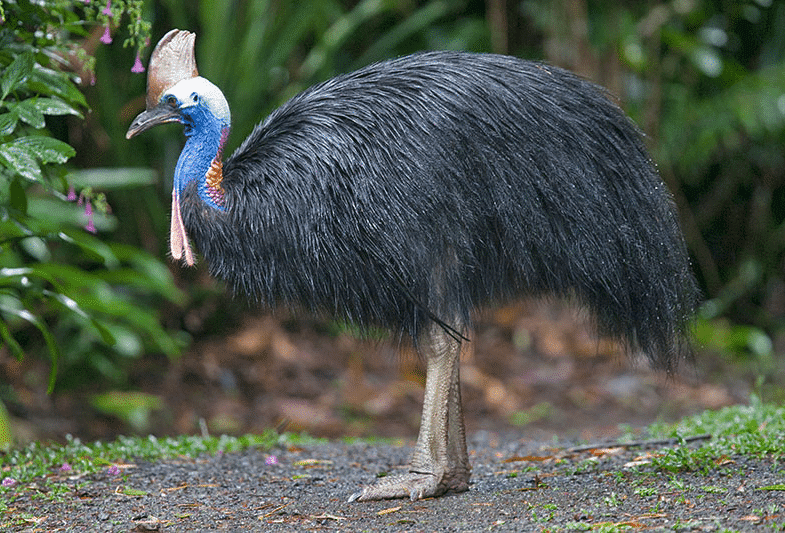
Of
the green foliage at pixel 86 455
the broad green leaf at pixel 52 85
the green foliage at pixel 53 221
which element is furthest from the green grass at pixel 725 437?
the broad green leaf at pixel 52 85

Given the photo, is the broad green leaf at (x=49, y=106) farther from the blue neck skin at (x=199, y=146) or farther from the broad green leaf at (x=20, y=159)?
the blue neck skin at (x=199, y=146)

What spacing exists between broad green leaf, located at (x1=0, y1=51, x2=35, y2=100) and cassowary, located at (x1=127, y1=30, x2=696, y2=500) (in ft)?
1.45

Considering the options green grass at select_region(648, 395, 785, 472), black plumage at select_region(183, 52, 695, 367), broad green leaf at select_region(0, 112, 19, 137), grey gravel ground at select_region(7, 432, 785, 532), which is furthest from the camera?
green grass at select_region(648, 395, 785, 472)

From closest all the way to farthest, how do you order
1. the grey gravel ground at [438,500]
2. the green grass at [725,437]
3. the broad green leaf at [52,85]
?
1. the grey gravel ground at [438,500]
2. the green grass at [725,437]
3. the broad green leaf at [52,85]

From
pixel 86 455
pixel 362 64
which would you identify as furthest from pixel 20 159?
pixel 362 64

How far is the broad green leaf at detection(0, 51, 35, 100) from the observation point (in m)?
3.37

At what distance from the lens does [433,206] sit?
10.5ft

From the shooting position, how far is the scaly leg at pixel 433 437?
11.1ft

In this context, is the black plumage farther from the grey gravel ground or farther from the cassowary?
the grey gravel ground

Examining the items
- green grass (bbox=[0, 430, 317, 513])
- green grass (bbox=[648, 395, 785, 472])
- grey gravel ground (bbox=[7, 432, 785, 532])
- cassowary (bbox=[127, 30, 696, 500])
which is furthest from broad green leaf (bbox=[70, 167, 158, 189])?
green grass (bbox=[648, 395, 785, 472])

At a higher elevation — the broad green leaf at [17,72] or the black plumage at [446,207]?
the broad green leaf at [17,72]

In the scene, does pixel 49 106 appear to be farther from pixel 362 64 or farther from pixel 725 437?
pixel 362 64

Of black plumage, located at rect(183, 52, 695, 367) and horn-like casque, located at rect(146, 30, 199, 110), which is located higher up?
horn-like casque, located at rect(146, 30, 199, 110)

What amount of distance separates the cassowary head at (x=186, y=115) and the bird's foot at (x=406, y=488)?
1.05 meters
